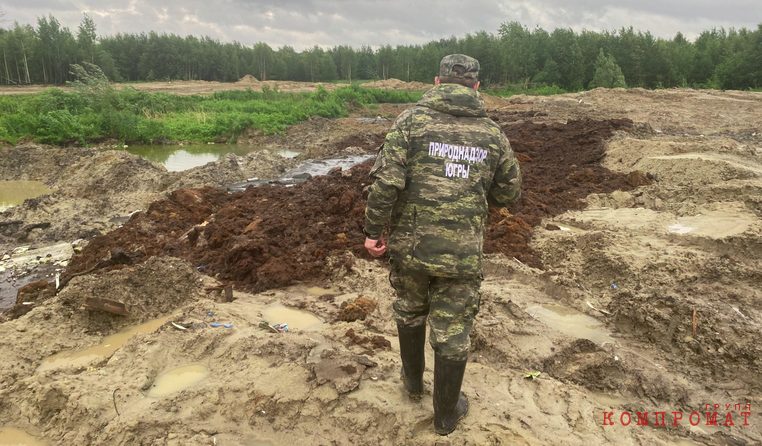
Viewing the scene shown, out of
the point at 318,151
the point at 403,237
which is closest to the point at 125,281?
the point at 403,237

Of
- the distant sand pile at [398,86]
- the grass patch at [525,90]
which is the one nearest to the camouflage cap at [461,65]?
the grass patch at [525,90]

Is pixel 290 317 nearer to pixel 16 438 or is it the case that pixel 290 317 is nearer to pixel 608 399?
pixel 16 438

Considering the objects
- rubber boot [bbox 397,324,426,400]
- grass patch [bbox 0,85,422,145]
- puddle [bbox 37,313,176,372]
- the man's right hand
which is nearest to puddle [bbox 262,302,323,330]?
puddle [bbox 37,313,176,372]

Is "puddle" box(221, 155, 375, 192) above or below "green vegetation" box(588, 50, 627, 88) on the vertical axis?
below

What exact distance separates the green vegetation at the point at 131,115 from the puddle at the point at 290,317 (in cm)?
1428

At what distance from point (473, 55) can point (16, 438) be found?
51919mm

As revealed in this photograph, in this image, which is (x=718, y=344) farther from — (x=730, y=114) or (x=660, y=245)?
(x=730, y=114)

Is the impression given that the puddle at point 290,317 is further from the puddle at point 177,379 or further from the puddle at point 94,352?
the puddle at point 94,352

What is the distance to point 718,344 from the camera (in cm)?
350

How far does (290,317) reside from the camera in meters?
4.30

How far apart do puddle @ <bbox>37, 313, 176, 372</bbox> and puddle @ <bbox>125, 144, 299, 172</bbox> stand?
10631mm

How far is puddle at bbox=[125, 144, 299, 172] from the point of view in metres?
14.6

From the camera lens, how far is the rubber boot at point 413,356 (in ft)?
8.87

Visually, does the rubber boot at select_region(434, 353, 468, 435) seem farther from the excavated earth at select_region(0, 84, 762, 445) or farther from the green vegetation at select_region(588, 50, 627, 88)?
the green vegetation at select_region(588, 50, 627, 88)
